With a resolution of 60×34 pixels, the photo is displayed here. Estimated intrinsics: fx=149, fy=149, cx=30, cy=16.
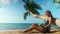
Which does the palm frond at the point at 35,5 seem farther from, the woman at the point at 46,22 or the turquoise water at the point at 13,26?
the turquoise water at the point at 13,26

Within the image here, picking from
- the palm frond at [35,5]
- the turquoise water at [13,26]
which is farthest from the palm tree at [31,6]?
the turquoise water at [13,26]

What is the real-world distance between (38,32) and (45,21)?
14 centimetres

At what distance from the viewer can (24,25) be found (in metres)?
1.55

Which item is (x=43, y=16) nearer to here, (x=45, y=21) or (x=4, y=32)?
(x=45, y=21)

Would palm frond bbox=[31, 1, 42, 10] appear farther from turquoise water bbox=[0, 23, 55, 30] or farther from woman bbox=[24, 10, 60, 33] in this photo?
turquoise water bbox=[0, 23, 55, 30]

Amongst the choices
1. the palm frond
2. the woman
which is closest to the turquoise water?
the woman

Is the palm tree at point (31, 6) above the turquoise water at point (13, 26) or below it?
above

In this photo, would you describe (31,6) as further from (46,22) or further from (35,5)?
(46,22)

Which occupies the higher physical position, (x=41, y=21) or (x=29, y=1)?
(x=29, y=1)

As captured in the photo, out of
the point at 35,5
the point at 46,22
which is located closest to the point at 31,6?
the point at 35,5

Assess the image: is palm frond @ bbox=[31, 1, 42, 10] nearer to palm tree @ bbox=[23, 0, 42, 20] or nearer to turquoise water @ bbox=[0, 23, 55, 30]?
palm tree @ bbox=[23, 0, 42, 20]

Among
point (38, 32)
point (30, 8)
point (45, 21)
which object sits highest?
point (30, 8)

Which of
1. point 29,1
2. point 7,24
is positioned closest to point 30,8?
point 29,1

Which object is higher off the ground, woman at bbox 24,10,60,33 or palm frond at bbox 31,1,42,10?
palm frond at bbox 31,1,42,10
